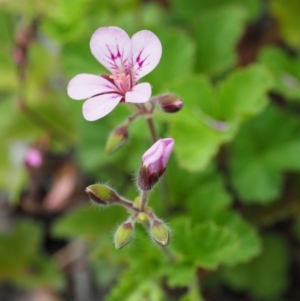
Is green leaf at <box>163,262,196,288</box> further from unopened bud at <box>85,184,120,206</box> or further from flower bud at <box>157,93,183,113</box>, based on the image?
flower bud at <box>157,93,183,113</box>

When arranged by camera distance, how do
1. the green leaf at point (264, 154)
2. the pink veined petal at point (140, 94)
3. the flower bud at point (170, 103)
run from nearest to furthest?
the pink veined petal at point (140, 94), the flower bud at point (170, 103), the green leaf at point (264, 154)

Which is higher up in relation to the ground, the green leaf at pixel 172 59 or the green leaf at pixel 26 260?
the green leaf at pixel 172 59

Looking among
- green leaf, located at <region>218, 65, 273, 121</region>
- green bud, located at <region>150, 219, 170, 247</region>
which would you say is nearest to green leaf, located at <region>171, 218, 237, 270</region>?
green bud, located at <region>150, 219, 170, 247</region>

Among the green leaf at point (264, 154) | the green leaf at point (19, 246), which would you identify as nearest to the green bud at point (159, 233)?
the green leaf at point (264, 154)

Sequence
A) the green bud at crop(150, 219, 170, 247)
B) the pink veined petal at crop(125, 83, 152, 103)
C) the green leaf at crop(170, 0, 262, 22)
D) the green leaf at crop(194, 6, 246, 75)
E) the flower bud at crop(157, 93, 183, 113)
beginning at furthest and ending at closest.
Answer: the green leaf at crop(170, 0, 262, 22), the green leaf at crop(194, 6, 246, 75), the flower bud at crop(157, 93, 183, 113), the green bud at crop(150, 219, 170, 247), the pink veined petal at crop(125, 83, 152, 103)

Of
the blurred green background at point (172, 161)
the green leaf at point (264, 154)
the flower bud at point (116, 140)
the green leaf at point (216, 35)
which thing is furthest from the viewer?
the green leaf at point (216, 35)

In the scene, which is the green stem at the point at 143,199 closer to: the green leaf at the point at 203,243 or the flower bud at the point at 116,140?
the flower bud at the point at 116,140

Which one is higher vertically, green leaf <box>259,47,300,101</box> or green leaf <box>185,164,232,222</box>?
green leaf <box>259,47,300,101</box>

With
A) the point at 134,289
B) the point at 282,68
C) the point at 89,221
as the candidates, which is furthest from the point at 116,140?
the point at 282,68
